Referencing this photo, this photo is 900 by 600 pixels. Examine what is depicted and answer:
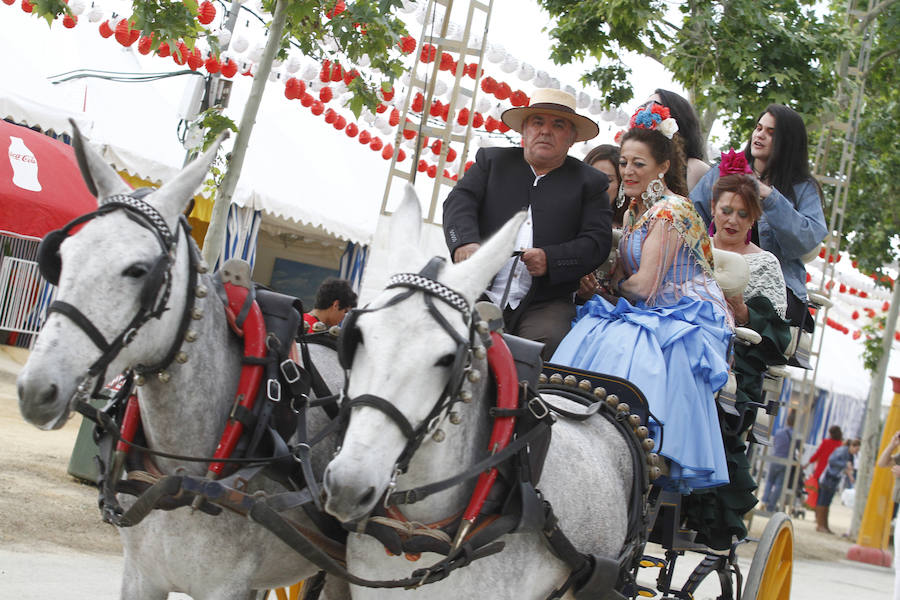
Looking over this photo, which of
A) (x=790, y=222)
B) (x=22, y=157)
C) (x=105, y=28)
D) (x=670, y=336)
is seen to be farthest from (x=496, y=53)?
(x=670, y=336)

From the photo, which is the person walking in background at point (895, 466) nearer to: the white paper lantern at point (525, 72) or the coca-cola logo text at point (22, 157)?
the white paper lantern at point (525, 72)

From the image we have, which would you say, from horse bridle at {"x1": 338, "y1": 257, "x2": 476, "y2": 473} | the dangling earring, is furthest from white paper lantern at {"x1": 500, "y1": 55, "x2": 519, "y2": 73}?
horse bridle at {"x1": 338, "y1": 257, "x2": 476, "y2": 473}

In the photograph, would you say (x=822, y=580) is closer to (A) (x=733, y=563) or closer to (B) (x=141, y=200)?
(A) (x=733, y=563)

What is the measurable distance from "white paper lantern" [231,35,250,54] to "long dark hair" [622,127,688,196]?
9202 millimetres

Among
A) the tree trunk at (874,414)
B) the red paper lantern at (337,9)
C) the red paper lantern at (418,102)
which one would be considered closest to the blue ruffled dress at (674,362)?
the red paper lantern at (337,9)

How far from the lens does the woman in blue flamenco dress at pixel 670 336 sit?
Result: 3.72 metres

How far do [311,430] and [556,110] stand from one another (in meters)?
1.71

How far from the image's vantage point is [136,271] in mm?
2543

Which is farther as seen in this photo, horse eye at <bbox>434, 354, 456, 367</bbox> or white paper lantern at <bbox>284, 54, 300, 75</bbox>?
white paper lantern at <bbox>284, 54, 300, 75</bbox>

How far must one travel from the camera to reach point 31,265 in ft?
43.0

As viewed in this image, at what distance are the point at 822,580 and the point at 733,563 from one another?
24.1 ft

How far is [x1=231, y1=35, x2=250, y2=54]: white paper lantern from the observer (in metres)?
12.7

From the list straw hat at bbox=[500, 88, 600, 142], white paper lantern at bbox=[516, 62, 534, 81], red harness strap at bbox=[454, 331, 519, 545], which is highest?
white paper lantern at bbox=[516, 62, 534, 81]

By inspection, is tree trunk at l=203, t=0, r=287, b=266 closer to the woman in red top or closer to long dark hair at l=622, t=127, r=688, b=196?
long dark hair at l=622, t=127, r=688, b=196
